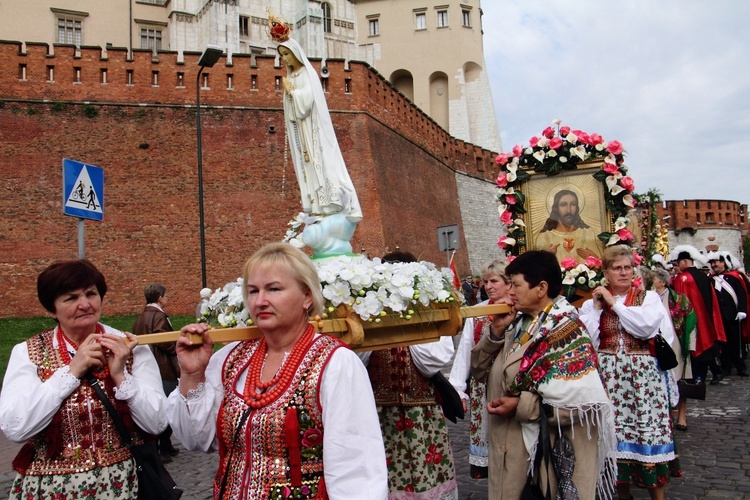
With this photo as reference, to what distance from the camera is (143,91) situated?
81.3 feet

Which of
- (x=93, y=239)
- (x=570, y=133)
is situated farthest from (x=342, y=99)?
(x=570, y=133)

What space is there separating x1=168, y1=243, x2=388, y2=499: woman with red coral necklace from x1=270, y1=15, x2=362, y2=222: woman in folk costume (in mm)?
2376

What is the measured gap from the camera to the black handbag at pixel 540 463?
3453 mm

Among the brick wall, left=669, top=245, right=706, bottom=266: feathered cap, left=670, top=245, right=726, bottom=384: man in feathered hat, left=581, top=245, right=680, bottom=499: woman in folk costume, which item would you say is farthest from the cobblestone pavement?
the brick wall

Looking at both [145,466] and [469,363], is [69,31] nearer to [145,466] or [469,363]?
[469,363]

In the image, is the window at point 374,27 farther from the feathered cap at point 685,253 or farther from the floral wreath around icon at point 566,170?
the floral wreath around icon at point 566,170

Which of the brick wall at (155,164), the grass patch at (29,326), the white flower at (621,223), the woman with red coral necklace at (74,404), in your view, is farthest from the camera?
the brick wall at (155,164)

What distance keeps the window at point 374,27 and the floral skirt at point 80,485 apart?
154ft

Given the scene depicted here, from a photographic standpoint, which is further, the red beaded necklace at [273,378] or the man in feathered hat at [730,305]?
the man in feathered hat at [730,305]

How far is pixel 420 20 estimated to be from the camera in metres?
46.3

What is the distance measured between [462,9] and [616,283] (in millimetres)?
44184

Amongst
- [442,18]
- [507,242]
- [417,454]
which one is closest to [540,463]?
[417,454]

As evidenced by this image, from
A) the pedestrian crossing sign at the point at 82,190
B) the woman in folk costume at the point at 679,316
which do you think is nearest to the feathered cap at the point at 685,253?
the woman in folk costume at the point at 679,316

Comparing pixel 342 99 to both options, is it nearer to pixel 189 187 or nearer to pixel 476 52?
pixel 189 187
